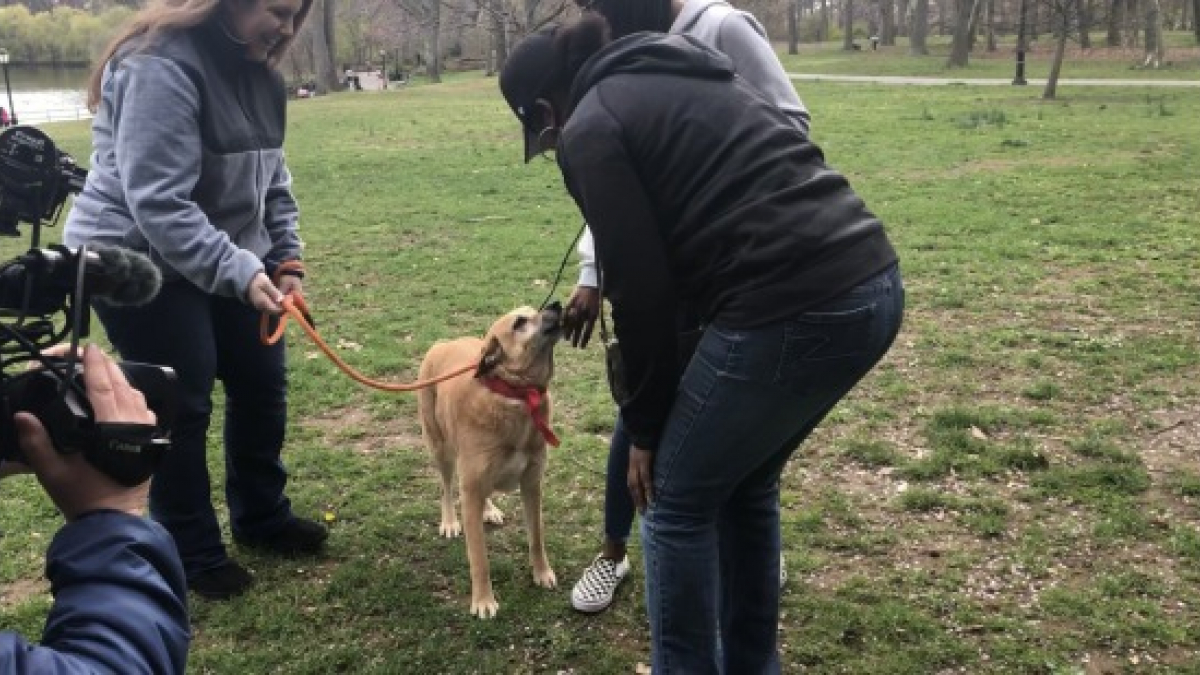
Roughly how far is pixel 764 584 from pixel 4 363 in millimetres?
2041

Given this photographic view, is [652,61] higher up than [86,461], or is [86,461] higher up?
[652,61]

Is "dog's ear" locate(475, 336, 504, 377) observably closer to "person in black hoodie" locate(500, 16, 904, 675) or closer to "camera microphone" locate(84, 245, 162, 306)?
"person in black hoodie" locate(500, 16, 904, 675)

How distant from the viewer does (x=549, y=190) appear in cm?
1318

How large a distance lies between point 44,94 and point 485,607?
56.8m

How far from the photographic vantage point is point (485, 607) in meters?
3.74

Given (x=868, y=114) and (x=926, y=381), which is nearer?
(x=926, y=381)

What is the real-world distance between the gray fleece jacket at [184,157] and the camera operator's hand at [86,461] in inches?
68.0

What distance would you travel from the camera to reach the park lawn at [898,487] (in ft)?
11.4

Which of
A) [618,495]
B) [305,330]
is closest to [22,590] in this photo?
[305,330]

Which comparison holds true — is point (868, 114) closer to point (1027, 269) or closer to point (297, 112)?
point (1027, 269)

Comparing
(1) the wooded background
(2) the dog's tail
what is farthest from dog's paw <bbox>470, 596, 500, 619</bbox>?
(1) the wooded background

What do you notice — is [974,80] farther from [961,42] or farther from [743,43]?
[743,43]

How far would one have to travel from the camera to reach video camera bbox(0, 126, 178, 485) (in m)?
1.46

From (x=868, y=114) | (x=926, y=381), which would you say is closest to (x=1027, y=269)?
(x=926, y=381)
